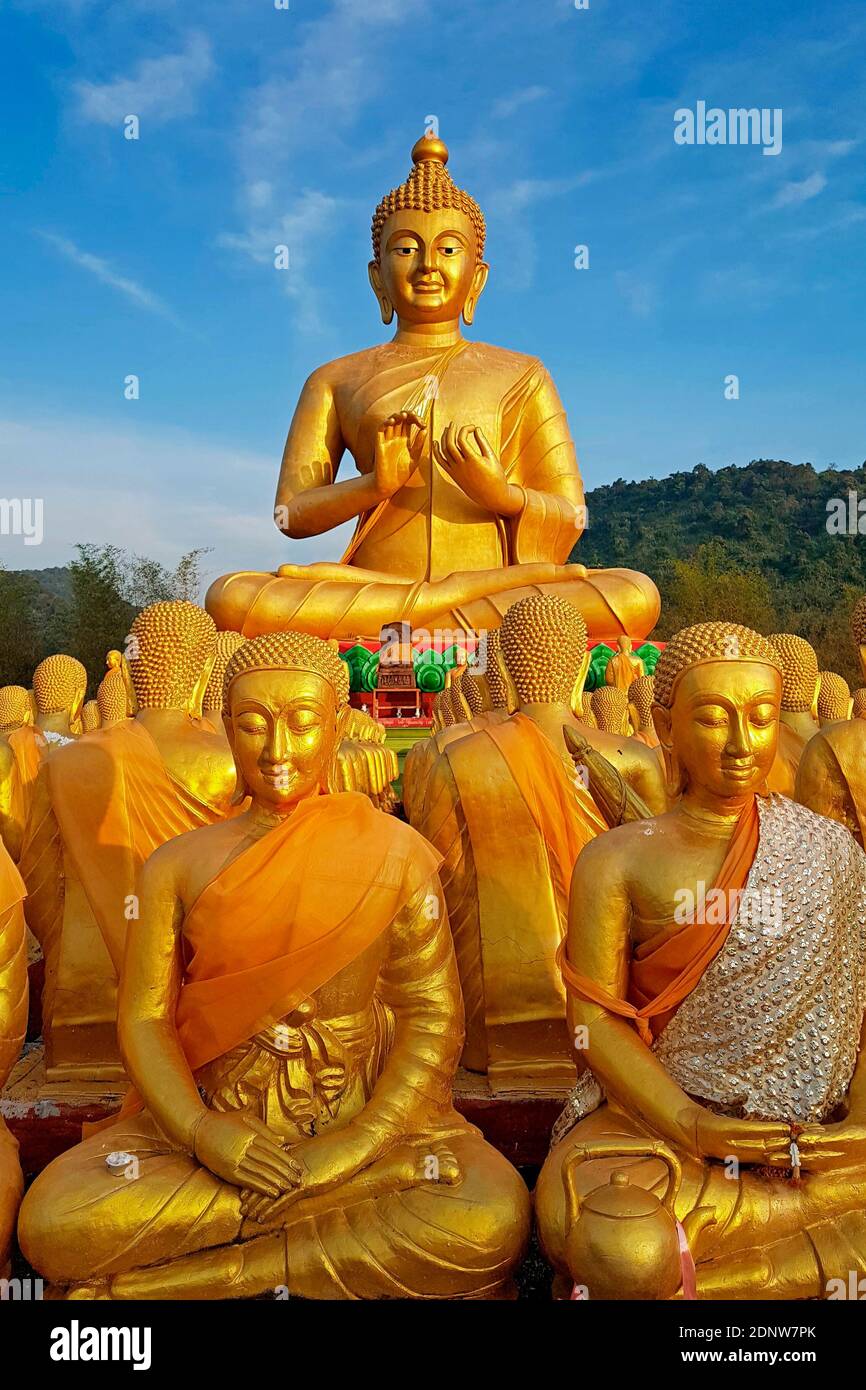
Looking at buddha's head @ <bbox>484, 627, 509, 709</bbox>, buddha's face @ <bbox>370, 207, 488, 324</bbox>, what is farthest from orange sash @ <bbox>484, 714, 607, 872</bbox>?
buddha's face @ <bbox>370, 207, 488, 324</bbox>

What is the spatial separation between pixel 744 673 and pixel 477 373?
8032 millimetres

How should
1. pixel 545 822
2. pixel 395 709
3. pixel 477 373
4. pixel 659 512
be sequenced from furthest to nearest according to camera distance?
pixel 659 512, pixel 477 373, pixel 395 709, pixel 545 822

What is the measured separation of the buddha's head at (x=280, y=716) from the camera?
8.71ft

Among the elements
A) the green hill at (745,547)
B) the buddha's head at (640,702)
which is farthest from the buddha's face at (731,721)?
the green hill at (745,547)

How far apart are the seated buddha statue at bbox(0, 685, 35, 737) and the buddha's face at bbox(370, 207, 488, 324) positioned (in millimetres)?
4897

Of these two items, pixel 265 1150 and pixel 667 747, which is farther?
pixel 667 747

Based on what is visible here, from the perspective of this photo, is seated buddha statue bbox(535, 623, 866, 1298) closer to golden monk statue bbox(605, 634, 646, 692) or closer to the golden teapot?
the golden teapot

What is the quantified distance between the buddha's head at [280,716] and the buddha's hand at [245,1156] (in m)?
0.73

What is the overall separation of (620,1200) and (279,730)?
4.09 feet

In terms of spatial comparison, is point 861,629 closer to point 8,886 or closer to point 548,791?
point 548,791

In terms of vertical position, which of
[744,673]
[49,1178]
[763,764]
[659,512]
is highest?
[659,512]

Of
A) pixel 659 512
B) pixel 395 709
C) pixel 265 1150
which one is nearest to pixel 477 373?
pixel 395 709
